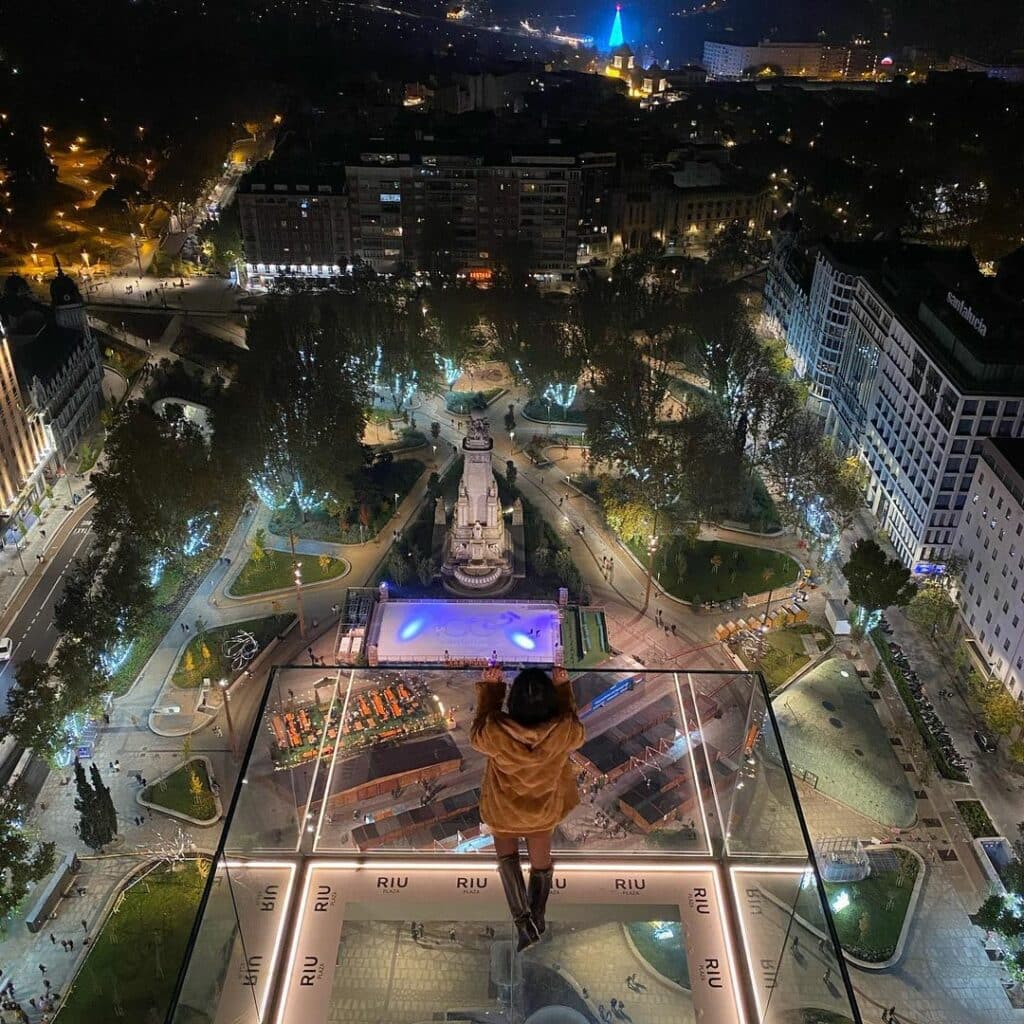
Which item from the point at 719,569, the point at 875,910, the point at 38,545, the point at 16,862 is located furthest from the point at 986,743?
the point at 38,545

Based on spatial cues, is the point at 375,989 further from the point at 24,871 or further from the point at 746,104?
the point at 746,104

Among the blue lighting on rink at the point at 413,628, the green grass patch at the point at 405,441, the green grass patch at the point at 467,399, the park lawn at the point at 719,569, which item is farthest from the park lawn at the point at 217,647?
the green grass patch at the point at 467,399

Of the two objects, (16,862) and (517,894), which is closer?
(517,894)

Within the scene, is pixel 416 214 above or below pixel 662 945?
below

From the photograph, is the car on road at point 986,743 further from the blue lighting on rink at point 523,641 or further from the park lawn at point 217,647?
the park lawn at point 217,647

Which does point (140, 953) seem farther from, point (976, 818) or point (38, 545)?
point (976, 818)

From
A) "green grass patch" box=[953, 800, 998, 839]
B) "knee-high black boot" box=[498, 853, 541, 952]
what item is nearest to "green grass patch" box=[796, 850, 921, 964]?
"green grass patch" box=[953, 800, 998, 839]

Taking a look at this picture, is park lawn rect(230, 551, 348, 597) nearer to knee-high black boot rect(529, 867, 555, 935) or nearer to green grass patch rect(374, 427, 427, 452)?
green grass patch rect(374, 427, 427, 452)
